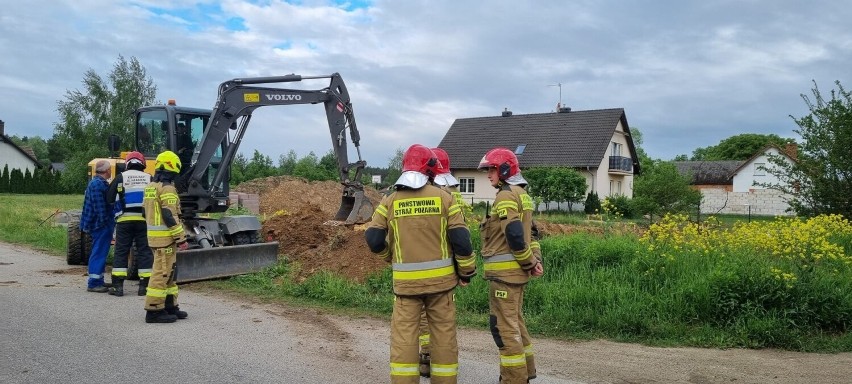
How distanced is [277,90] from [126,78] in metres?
37.8

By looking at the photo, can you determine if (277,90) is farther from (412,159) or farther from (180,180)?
(412,159)

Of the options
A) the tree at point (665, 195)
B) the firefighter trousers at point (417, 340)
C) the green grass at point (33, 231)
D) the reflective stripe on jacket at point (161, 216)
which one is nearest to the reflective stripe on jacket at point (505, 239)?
the firefighter trousers at point (417, 340)

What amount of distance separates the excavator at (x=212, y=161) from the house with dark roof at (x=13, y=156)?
68688 millimetres

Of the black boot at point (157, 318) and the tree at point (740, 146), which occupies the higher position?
the tree at point (740, 146)

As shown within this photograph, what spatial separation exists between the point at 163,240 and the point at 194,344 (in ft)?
5.58

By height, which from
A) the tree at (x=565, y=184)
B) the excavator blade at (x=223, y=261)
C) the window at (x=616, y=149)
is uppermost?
the window at (x=616, y=149)

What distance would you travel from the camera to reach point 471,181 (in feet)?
140

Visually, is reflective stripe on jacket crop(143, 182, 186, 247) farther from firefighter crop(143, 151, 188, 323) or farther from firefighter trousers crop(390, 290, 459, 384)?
firefighter trousers crop(390, 290, 459, 384)

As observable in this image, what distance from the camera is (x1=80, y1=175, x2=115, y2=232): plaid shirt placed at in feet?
32.9

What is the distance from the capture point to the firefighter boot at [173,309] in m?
7.94

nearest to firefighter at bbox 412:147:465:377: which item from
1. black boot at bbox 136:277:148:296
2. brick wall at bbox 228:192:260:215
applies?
black boot at bbox 136:277:148:296

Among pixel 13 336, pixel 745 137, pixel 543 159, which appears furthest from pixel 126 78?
pixel 745 137

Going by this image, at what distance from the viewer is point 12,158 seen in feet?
236

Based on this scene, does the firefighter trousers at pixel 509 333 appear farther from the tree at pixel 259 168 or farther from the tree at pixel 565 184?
the tree at pixel 259 168
